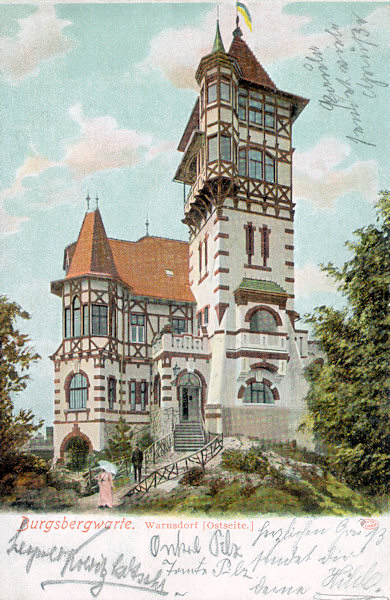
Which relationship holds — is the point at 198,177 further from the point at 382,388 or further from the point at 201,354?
the point at 382,388

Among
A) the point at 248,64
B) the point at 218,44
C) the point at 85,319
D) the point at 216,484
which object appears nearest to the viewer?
the point at 216,484

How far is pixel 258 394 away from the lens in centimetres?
1169

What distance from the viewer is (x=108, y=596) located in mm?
7520

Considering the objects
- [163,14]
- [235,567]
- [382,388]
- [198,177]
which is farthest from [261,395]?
[163,14]

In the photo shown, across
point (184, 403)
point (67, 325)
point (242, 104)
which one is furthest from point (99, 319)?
point (242, 104)

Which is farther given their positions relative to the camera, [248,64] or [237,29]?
[248,64]

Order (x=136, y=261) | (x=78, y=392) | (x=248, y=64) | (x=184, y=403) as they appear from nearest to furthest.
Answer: (x=78, y=392) → (x=248, y=64) → (x=184, y=403) → (x=136, y=261)

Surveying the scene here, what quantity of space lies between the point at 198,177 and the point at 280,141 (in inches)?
83.2

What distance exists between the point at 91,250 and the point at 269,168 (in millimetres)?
4796

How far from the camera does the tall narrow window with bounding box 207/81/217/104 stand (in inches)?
438

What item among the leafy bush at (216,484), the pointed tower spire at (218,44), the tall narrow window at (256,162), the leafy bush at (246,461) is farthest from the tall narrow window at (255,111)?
the leafy bush at (216,484)

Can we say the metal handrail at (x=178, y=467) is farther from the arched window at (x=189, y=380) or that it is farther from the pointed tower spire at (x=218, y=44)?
the pointed tower spire at (x=218, y=44)

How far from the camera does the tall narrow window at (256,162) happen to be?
12.2 m

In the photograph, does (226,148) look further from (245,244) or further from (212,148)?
(245,244)
